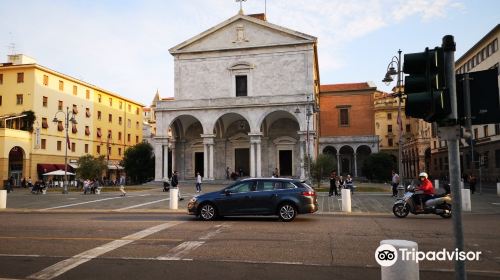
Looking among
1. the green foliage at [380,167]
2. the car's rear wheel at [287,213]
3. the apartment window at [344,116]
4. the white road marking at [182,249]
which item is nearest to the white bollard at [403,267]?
the white road marking at [182,249]

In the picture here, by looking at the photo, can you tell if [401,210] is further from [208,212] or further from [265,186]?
[208,212]

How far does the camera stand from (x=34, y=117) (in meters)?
47.2

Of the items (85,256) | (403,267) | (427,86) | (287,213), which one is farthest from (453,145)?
(287,213)

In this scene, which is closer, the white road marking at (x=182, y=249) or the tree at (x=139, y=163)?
the white road marking at (x=182, y=249)

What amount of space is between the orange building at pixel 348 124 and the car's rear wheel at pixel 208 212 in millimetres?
46908

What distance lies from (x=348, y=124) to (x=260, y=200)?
5250cm

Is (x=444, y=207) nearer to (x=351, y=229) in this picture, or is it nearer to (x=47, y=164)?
(x=351, y=229)

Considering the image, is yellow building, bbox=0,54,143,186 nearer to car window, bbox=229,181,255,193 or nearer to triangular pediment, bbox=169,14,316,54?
triangular pediment, bbox=169,14,316,54

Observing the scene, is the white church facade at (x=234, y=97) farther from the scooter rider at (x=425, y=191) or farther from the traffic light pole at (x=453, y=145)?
the traffic light pole at (x=453, y=145)

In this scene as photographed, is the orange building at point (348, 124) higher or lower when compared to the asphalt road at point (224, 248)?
higher

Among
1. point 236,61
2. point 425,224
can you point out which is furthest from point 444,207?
point 236,61

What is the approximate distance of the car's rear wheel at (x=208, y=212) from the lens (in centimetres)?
1374

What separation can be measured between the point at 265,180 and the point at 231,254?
Result: 5.99 m

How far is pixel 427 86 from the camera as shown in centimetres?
396
